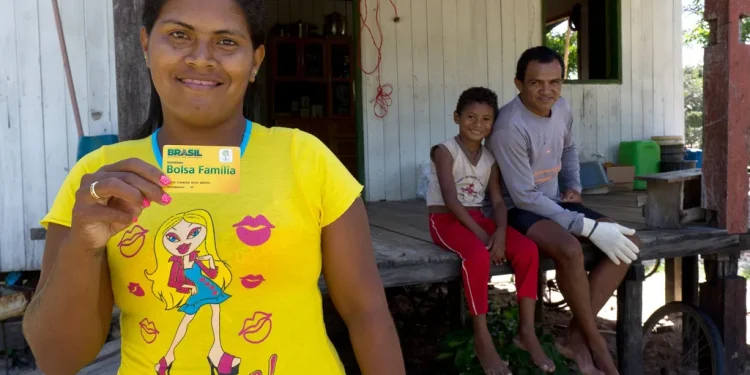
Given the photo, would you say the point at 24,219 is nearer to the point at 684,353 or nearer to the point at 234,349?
the point at 234,349

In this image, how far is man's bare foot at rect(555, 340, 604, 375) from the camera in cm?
Result: 335

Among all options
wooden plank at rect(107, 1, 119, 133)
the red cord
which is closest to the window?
the red cord

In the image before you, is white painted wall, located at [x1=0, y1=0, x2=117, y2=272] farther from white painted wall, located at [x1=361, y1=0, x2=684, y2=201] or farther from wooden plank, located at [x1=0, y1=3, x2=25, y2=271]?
white painted wall, located at [x1=361, y1=0, x2=684, y2=201]

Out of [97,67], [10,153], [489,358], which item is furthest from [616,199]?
[10,153]

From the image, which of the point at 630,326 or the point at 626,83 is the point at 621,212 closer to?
the point at 630,326

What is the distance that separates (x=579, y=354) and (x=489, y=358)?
0.56m

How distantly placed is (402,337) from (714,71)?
338 cm

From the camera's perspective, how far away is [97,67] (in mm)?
5023

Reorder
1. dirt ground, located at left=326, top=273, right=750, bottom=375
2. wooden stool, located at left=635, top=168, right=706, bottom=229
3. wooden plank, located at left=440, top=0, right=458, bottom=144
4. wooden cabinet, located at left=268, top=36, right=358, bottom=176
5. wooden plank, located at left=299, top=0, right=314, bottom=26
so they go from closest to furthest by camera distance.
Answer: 1. wooden stool, located at left=635, top=168, right=706, bottom=229
2. dirt ground, located at left=326, top=273, right=750, bottom=375
3. wooden plank, located at left=440, top=0, right=458, bottom=144
4. wooden cabinet, located at left=268, top=36, right=358, bottom=176
5. wooden plank, located at left=299, top=0, right=314, bottom=26

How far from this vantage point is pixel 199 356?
1.31 meters

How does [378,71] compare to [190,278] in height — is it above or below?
above

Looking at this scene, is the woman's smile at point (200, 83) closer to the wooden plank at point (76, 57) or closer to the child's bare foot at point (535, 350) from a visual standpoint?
the child's bare foot at point (535, 350)

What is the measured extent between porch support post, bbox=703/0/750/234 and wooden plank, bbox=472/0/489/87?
289 cm

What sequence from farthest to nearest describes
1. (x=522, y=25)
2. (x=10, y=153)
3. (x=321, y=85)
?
(x=321, y=85), (x=522, y=25), (x=10, y=153)
